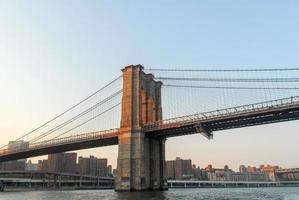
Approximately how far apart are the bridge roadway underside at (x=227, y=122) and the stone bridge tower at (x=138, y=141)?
11.7 ft

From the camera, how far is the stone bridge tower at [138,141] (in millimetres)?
61375

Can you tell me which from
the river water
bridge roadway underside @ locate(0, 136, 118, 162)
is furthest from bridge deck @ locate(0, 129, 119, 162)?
the river water

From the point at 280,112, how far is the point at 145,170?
25965 mm

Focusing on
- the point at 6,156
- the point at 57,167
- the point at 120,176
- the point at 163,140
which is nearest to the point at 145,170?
the point at 120,176

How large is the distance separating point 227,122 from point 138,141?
16.7 metres

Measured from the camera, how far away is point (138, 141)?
62938 mm

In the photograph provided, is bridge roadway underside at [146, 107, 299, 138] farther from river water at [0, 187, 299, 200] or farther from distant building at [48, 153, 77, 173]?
distant building at [48, 153, 77, 173]

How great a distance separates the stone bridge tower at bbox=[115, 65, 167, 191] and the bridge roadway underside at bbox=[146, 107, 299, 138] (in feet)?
11.7

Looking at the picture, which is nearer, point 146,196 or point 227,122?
point 146,196

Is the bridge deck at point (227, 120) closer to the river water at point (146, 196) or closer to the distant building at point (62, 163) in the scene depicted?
the river water at point (146, 196)

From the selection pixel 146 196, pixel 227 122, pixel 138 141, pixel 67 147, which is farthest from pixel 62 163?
pixel 146 196

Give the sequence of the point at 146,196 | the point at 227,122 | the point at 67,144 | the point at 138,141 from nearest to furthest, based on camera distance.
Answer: the point at 146,196 → the point at 227,122 → the point at 138,141 → the point at 67,144

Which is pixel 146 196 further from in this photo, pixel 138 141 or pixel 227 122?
pixel 227 122

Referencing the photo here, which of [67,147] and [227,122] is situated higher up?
[227,122]
